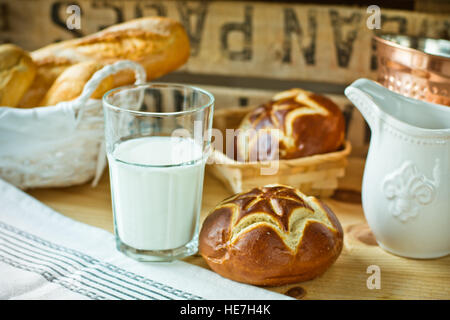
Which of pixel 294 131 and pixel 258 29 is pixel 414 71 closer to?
pixel 294 131

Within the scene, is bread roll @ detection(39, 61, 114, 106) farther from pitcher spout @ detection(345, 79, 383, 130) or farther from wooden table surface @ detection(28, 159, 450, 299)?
pitcher spout @ detection(345, 79, 383, 130)

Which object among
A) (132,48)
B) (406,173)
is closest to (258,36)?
(132,48)

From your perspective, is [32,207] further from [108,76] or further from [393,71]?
[393,71]

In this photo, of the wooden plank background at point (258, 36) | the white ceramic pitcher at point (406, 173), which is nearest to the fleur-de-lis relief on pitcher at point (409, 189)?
the white ceramic pitcher at point (406, 173)

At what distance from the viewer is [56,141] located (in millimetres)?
814

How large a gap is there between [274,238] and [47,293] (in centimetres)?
28

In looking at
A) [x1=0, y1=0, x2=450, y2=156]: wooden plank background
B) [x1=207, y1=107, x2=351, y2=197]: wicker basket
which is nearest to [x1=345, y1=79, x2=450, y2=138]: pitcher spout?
[x1=207, y1=107, x2=351, y2=197]: wicker basket

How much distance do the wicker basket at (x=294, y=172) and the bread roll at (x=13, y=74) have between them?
328 millimetres

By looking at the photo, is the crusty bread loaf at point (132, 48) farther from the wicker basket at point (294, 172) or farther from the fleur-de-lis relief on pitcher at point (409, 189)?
the fleur-de-lis relief on pitcher at point (409, 189)

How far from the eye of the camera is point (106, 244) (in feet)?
2.37

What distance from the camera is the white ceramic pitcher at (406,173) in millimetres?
653

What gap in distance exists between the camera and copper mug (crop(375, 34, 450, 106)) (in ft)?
2.39

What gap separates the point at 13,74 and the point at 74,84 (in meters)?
0.10
